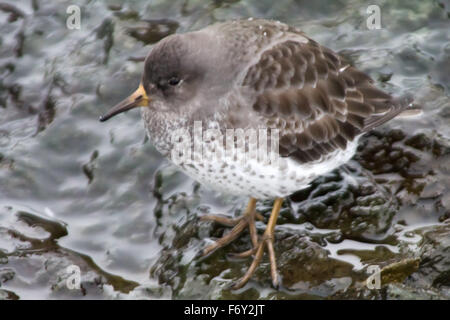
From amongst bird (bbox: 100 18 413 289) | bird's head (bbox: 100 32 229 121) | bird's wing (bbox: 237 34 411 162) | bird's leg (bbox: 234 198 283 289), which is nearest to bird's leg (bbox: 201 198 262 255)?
bird (bbox: 100 18 413 289)

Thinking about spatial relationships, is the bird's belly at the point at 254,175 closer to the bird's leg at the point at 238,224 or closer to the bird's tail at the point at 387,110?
the bird's leg at the point at 238,224

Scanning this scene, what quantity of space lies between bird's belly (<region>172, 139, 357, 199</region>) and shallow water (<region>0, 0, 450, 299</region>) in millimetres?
591

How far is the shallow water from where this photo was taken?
579 cm

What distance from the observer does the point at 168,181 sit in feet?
22.4

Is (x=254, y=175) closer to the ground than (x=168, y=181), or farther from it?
farther from it

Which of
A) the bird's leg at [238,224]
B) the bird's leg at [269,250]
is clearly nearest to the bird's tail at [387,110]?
the bird's leg at [269,250]

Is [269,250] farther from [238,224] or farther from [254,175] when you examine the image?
[254,175]

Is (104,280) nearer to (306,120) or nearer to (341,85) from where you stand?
(306,120)

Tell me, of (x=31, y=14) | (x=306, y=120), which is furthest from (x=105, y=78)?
(x=306, y=120)

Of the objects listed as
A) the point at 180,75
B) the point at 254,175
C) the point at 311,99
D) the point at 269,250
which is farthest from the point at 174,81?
the point at 269,250

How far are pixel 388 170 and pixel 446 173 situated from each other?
0.53m

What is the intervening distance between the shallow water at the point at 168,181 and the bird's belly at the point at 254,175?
0.59 m

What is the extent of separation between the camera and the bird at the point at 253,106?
17.9 feet

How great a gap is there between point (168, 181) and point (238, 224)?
98 centimetres
